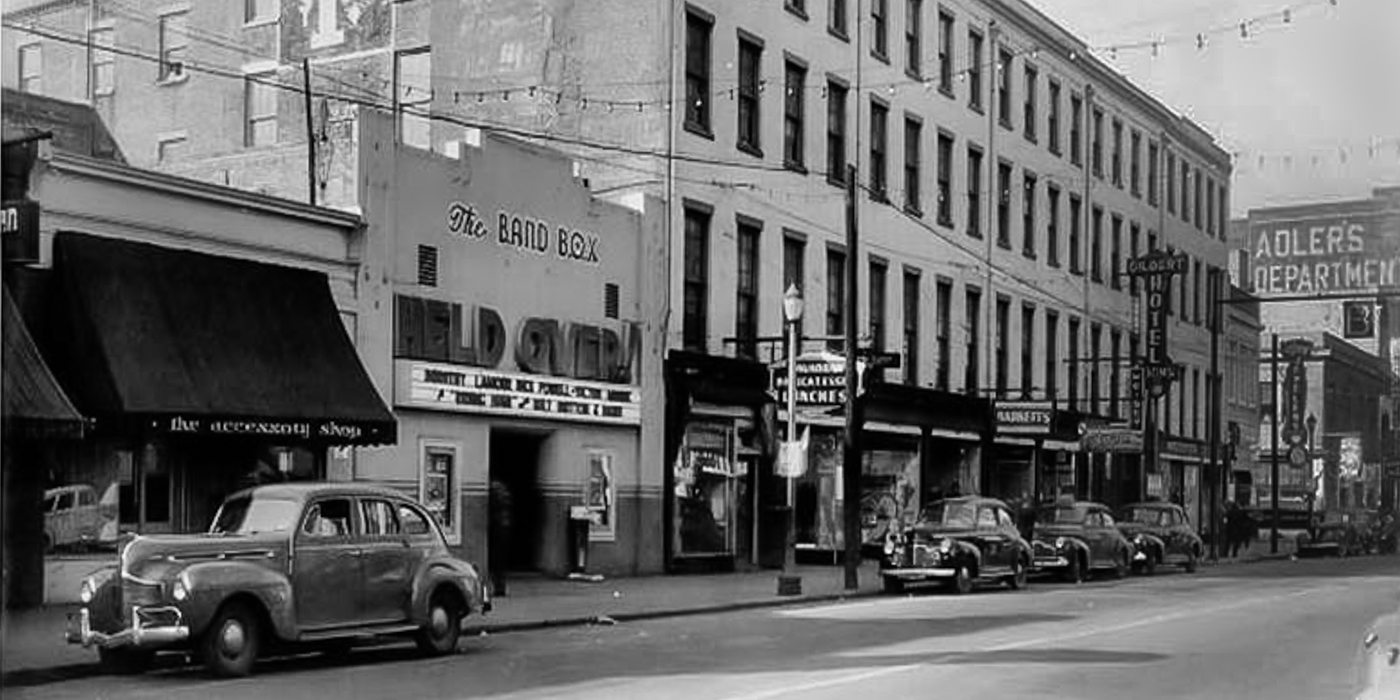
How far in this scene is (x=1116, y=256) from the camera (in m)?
54.2

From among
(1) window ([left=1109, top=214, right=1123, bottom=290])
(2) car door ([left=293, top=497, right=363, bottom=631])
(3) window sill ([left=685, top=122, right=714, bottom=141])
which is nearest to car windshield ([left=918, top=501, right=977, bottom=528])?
(3) window sill ([left=685, top=122, right=714, bottom=141])

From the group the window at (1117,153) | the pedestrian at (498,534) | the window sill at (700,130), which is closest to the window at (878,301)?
the window sill at (700,130)

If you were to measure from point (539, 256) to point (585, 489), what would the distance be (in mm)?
3831

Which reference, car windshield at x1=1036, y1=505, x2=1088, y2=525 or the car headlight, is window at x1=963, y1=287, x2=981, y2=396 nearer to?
car windshield at x1=1036, y1=505, x2=1088, y2=525

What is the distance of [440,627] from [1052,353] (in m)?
34.5

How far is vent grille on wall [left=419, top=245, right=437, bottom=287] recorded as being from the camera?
2555 cm

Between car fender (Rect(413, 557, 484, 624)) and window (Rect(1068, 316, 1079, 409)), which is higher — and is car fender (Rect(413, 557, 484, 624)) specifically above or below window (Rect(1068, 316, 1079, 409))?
below

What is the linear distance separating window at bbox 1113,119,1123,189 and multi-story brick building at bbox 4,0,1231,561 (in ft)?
20.4

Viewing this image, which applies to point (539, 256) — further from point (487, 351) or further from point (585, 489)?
point (585, 489)

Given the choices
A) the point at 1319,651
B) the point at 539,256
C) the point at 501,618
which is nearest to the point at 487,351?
the point at 539,256

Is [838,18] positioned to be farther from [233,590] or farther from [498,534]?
[233,590]

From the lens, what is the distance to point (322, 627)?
1605cm

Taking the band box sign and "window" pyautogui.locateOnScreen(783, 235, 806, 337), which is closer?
the band box sign

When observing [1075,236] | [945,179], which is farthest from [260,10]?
[1075,236]
